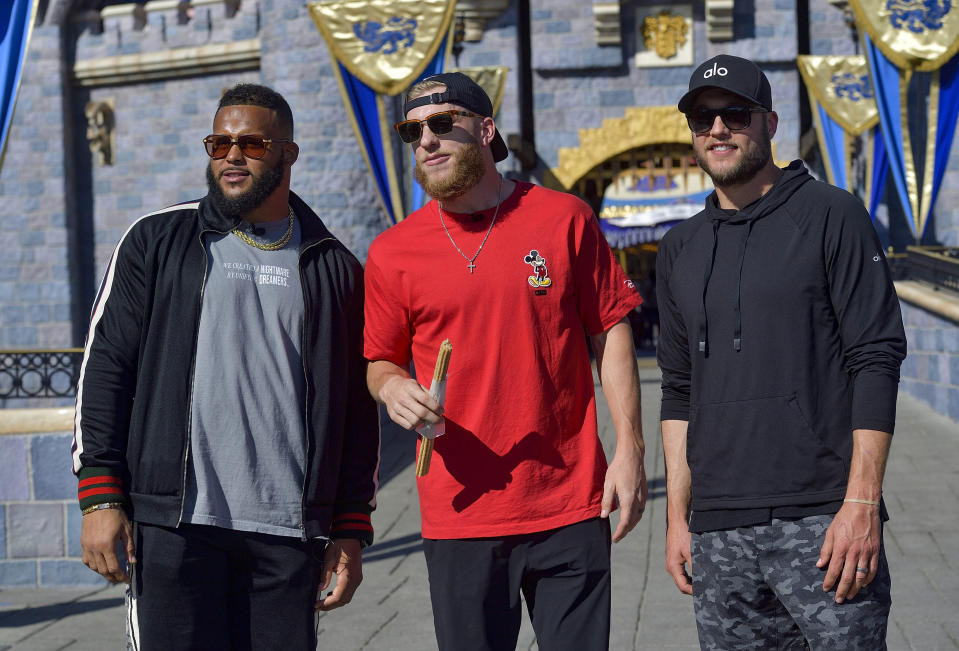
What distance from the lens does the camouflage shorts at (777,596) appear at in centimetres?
240

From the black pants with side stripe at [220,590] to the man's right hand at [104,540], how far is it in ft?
0.20

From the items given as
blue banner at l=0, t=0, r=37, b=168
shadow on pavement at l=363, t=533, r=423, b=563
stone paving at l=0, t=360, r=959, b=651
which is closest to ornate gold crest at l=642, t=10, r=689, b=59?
stone paving at l=0, t=360, r=959, b=651

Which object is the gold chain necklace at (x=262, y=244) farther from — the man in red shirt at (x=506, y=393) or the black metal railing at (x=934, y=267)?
the black metal railing at (x=934, y=267)

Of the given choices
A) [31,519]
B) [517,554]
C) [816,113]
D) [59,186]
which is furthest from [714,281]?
[59,186]

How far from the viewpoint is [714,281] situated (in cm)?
257

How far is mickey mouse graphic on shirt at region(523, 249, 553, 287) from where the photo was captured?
2.67 meters

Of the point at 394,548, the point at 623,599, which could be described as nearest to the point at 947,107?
the point at 394,548


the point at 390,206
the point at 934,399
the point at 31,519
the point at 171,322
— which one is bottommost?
the point at 934,399

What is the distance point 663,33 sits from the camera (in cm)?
1611

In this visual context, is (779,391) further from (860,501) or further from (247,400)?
(247,400)

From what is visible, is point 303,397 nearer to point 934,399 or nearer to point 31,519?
point 31,519

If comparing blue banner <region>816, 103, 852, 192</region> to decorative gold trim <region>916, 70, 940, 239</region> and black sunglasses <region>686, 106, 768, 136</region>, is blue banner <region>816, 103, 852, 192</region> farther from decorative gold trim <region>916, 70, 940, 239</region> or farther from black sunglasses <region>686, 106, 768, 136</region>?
black sunglasses <region>686, 106, 768, 136</region>

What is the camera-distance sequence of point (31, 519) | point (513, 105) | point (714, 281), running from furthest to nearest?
point (513, 105)
point (31, 519)
point (714, 281)

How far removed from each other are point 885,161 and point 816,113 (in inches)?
43.4
